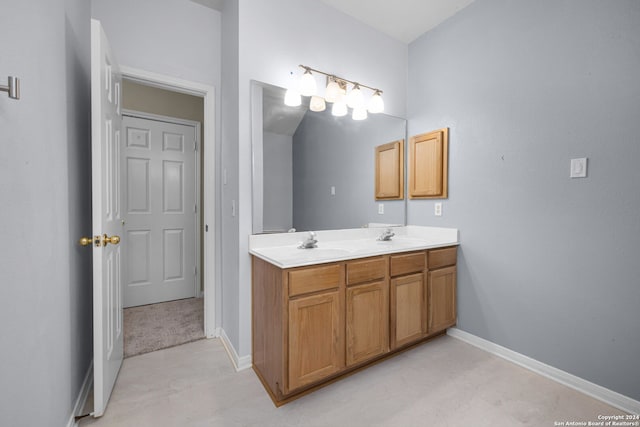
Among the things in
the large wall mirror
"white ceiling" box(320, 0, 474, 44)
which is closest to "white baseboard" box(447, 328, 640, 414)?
the large wall mirror

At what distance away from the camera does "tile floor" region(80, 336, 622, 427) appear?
56.4 inches

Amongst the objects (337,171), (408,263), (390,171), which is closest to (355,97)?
(337,171)

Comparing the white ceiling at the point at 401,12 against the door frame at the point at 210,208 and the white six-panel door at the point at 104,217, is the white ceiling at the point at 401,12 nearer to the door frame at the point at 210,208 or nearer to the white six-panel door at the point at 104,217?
the door frame at the point at 210,208

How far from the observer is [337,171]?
92.0 inches

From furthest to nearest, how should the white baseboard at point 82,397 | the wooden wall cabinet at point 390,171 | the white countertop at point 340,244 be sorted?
1. the wooden wall cabinet at point 390,171
2. the white countertop at point 340,244
3. the white baseboard at point 82,397

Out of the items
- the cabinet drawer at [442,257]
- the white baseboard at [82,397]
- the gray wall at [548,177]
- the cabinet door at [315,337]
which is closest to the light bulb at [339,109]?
the gray wall at [548,177]

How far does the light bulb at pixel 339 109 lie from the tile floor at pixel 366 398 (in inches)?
78.5

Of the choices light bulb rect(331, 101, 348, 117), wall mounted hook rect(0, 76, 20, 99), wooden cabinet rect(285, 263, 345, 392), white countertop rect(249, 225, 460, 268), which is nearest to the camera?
wall mounted hook rect(0, 76, 20, 99)

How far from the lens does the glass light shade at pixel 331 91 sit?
2.18 metres

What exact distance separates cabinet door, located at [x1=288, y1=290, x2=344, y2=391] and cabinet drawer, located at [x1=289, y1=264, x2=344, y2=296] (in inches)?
1.8

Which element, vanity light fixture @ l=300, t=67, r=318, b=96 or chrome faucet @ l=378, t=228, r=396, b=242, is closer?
vanity light fixture @ l=300, t=67, r=318, b=96

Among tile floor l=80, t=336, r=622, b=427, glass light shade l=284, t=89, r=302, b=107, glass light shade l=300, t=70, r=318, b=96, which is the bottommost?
tile floor l=80, t=336, r=622, b=427

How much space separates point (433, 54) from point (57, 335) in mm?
3305

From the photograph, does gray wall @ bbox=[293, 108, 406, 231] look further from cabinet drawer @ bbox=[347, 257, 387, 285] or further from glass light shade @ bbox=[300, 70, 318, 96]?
cabinet drawer @ bbox=[347, 257, 387, 285]
